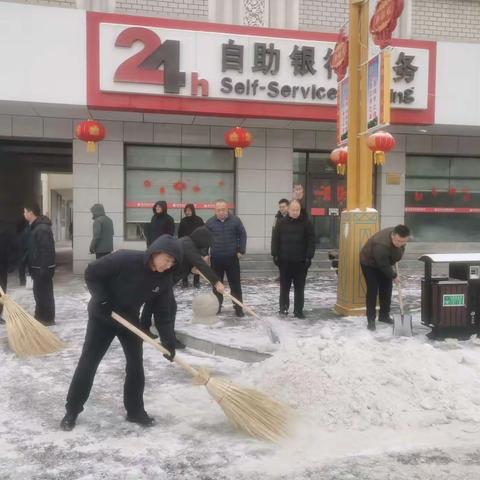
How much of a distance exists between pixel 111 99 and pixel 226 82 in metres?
2.39

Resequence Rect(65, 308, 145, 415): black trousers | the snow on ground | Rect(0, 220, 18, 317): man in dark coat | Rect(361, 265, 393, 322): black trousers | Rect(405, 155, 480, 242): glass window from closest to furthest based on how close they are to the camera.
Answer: the snow on ground < Rect(65, 308, 145, 415): black trousers < Rect(361, 265, 393, 322): black trousers < Rect(0, 220, 18, 317): man in dark coat < Rect(405, 155, 480, 242): glass window

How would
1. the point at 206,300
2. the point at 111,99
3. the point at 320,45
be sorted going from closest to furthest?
1. the point at 206,300
2. the point at 111,99
3. the point at 320,45

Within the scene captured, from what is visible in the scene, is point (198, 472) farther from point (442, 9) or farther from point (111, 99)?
point (442, 9)

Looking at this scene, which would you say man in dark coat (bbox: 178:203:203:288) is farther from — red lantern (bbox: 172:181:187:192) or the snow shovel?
the snow shovel

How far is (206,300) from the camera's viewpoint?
7199 mm

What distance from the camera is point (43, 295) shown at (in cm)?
726

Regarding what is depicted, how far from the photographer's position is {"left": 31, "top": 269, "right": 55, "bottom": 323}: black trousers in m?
7.23

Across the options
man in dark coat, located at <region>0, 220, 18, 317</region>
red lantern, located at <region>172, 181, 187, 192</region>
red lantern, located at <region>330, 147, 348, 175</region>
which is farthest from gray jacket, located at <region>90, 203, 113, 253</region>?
red lantern, located at <region>330, 147, 348, 175</region>

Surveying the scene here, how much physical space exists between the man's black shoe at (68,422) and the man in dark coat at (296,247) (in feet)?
13.9

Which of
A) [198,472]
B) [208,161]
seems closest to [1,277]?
[198,472]

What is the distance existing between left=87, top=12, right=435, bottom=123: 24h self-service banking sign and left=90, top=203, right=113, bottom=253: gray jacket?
7.59ft

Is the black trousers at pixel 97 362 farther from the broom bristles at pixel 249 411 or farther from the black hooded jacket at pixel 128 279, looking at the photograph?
the broom bristles at pixel 249 411

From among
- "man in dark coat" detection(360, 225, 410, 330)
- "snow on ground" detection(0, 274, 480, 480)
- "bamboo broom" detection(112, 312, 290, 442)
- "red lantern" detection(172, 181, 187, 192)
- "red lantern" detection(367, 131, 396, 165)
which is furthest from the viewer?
"red lantern" detection(172, 181, 187, 192)

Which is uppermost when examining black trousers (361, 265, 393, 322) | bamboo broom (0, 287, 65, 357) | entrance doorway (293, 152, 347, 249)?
entrance doorway (293, 152, 347, 249)
